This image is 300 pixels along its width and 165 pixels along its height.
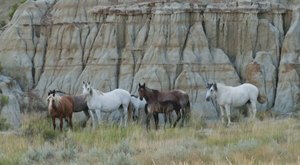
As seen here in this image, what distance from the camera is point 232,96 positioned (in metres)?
30.9

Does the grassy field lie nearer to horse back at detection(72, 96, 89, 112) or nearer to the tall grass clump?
the tall grass clump

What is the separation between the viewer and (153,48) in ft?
119

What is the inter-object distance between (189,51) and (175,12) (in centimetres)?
262

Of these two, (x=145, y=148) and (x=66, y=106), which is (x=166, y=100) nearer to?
(x=66, y=106)

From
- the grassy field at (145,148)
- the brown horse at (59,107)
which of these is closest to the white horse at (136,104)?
the brown horse at (59,107)

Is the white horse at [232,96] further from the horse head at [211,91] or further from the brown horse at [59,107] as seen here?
the brown horse at [59,107]

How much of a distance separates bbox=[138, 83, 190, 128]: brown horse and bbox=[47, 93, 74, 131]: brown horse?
12.1 ft

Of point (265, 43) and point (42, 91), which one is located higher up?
point (265, 43)

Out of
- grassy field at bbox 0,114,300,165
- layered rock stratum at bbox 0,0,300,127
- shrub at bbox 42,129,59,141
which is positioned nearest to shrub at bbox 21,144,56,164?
grassy field at bbox 0,114,300,165

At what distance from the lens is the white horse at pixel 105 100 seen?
96.8 ft

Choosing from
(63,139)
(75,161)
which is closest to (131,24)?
(63,139)

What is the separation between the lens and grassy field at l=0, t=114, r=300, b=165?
48.9 ft

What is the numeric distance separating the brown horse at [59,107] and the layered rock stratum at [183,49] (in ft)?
26.6

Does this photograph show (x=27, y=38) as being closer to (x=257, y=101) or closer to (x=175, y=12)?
(x=175, y=12)
